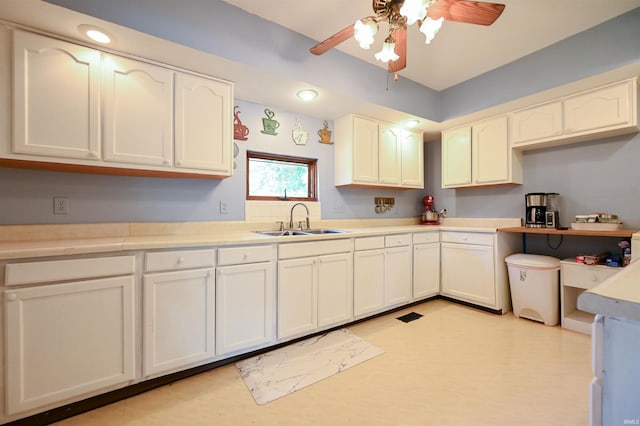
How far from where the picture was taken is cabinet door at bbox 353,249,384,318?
2.61m

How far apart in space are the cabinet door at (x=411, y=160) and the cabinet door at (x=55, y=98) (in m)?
3.03

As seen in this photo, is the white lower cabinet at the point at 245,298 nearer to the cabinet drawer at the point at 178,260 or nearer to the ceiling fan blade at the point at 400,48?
the cabinet drawer at the point at 178,260

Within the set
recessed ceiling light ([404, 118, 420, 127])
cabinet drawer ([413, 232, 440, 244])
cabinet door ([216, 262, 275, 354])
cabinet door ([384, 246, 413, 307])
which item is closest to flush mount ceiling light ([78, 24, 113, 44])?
cabinet door ([216, 262, 275, 354])

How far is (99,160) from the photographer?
5.79 feet

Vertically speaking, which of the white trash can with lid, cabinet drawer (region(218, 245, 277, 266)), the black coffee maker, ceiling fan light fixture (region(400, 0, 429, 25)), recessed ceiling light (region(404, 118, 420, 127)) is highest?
recessed ceiling light (region(404, 118, 420, 127))

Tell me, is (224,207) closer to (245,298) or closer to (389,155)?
(245,298)

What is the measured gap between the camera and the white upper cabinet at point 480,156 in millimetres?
3055

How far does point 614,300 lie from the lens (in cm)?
55

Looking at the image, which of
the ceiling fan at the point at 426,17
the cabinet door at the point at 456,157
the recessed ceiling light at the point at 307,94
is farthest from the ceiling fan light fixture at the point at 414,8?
the cabinet door at the point at 456,157

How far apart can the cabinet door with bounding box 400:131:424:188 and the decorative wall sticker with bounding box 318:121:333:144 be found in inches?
38.0

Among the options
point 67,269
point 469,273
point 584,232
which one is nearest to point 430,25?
point 584,232

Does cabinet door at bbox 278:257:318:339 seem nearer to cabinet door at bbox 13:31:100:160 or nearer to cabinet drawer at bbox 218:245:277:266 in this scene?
cabinet drawer at bbox 218:245:277:266

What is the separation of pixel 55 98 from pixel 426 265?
11.5 feet

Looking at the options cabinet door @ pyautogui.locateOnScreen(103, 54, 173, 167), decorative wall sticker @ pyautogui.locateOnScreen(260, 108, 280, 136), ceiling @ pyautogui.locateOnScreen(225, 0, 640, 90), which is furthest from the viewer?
decorative wall sticker @ pyautogui.locateOnScreen(260, 108, 280, 136)
